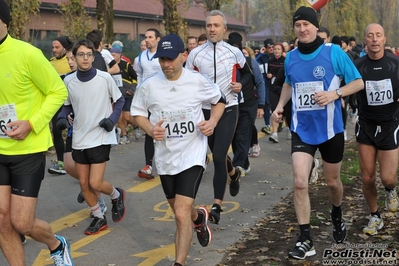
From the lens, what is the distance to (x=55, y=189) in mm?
10562

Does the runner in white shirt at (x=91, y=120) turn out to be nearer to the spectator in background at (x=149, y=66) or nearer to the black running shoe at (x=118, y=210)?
the black running shoe at (x=118, y=210)

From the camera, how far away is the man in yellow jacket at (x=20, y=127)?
5.79 m

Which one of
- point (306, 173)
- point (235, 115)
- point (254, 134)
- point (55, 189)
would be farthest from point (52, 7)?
point (306, 173)

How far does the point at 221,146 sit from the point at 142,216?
129 cm

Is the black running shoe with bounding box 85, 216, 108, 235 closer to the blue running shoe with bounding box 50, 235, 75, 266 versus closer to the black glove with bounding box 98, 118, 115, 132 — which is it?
the black glove with bounding box 98, 118, 115, 132

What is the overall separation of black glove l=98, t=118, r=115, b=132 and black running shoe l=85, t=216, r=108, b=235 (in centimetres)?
101

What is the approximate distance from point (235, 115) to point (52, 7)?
24.9m

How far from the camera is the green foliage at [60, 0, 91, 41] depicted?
2008cm

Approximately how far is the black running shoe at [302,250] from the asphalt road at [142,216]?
0.70 metres

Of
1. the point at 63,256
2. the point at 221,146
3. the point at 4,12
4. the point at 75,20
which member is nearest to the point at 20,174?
the point at 63,256

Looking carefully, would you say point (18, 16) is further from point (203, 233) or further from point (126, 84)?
point (203, 233)

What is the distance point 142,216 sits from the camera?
8836 mm

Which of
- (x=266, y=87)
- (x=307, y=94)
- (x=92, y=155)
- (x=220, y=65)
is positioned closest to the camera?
(x=307, y=94)

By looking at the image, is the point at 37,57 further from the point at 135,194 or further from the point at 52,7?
the point at 52,7
